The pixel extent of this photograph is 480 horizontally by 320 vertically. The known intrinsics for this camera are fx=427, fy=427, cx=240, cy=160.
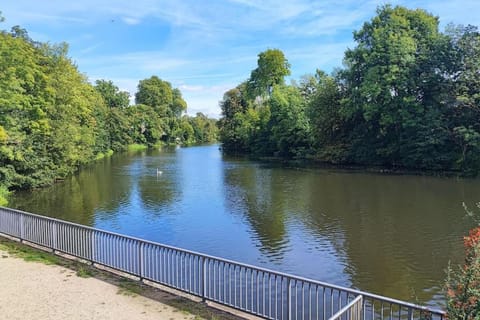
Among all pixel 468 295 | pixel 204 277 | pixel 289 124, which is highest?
pixel 289 124

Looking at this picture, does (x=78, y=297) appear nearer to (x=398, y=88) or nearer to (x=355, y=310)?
(x=355, y=310)

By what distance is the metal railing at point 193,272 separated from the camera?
8023 millimetres

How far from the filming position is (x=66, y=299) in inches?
317

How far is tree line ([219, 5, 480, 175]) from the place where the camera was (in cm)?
3512

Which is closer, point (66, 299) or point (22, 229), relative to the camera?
point (66, 299)

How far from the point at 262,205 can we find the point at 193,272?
13167 mm

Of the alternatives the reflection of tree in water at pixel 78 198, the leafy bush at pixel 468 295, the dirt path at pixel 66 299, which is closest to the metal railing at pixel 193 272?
the dirt path at pixel 66 299

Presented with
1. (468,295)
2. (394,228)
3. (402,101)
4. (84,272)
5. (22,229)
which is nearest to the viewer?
(468,295)

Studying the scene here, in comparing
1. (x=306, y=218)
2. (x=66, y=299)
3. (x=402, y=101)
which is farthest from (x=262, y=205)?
(x=402, y=101)

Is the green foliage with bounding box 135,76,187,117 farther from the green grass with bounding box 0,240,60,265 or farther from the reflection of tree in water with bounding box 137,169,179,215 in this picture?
the green grass with bounding box 0,240,60,265

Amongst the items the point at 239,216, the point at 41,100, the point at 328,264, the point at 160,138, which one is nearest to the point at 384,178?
the point at 239,216

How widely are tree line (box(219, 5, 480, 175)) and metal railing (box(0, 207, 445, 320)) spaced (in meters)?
28.4

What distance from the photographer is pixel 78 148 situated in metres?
36.9

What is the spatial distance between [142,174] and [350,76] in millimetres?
22351
